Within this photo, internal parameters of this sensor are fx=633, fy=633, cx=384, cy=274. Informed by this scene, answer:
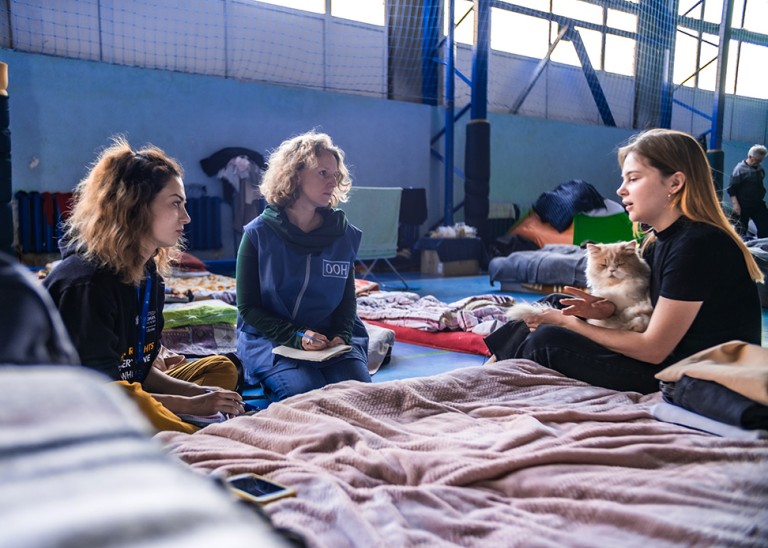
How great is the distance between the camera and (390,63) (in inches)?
340

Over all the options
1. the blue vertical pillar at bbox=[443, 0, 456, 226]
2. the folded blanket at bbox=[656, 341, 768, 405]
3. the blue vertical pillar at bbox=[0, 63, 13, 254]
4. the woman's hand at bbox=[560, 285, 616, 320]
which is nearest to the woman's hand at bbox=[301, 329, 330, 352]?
the woman's hand at bbox=[560, 285, 616, 320]

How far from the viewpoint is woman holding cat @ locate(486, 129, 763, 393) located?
1.81 metres

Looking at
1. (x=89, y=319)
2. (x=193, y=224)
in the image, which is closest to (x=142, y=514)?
(x=89, y=319)

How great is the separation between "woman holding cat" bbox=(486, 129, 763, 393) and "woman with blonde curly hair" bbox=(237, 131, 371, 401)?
0.84 m

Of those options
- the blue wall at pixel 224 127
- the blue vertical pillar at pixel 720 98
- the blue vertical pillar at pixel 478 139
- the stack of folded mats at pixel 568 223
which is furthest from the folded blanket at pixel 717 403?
the blue vertical pillar at pixel 720 98

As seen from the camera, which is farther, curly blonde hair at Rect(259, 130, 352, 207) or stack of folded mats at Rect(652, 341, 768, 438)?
curly blonde hair at Rect(259, 130, 352, 207)

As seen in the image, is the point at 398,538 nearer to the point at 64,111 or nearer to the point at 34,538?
the point at 34,538

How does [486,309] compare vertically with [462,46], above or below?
below

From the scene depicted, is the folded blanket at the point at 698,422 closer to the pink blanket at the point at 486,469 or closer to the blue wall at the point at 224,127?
the pink blanket at the point at 486,469

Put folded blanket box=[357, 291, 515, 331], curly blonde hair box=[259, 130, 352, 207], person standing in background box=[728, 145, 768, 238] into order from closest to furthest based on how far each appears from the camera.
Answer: curly blonde hair box=[259, 130, 352, 207] → folded blanket box=[357, 291, 515, 331] → person standing in background box=[728, 145, 768, 238]

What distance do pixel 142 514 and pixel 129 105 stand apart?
23.2 ft

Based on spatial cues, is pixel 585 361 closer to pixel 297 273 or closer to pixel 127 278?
pixel 297 273

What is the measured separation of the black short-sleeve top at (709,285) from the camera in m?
1.79

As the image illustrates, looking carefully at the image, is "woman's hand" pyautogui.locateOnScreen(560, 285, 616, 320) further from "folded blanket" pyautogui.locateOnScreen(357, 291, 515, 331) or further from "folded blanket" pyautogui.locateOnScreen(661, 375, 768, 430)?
"folded blanket" pyautogui.locateOnScreen(357, 291, 515, 331)
